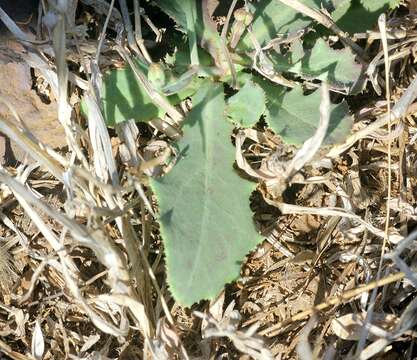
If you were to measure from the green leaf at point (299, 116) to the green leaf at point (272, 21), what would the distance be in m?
0.13

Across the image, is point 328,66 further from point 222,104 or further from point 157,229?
point 157,229

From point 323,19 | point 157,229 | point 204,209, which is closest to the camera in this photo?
point 204,209

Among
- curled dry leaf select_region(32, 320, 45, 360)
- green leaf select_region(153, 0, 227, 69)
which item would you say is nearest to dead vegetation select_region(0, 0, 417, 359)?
curled dry leaf select_region(32, 320, 45, 360)

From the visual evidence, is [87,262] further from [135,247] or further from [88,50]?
[88,50]

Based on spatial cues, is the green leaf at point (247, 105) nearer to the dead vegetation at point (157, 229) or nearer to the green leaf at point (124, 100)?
the dead vegetation at point (157, 229)

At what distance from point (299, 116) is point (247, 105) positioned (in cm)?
13

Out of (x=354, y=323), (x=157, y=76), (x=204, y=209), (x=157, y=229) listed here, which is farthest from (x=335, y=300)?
(x=157, y=76)

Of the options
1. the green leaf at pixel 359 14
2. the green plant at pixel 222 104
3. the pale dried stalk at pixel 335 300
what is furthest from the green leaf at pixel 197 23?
the pale dried stalk at pixel 335 300

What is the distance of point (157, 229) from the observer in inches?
66.7

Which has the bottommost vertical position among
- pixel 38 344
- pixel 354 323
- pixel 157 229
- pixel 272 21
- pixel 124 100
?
pixel 38 344

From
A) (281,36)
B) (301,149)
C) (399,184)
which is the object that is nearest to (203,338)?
(301,149)

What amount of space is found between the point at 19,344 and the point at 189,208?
629 mm

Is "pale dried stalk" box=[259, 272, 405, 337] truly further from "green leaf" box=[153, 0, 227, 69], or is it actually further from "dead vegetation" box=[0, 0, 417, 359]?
"green leaf" box=[153, 0, 227, 69]

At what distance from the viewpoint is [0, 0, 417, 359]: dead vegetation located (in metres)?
1.52
